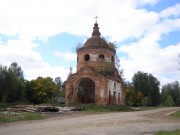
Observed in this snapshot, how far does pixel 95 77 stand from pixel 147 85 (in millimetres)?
45132

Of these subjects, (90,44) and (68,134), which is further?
(90,44)

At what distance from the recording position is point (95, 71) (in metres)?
40.5

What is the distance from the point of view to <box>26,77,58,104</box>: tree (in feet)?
211

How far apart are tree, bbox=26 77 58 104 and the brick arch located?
71.8 ft

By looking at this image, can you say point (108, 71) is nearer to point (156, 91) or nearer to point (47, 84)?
point (47, 84)

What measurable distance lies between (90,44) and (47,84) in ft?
87.4

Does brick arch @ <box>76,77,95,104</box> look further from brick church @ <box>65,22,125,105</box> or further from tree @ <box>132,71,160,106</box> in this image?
tree @ <box>132,71,160,106</box>

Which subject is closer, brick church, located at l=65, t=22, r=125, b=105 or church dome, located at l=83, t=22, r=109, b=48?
brick church, located at l=65, t=22, r=125, b=105

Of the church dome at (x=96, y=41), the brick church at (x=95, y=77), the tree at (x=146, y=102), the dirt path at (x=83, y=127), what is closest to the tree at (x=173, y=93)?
the tree at (x=146, y=102)

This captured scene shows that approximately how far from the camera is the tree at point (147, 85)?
81812 millimetres

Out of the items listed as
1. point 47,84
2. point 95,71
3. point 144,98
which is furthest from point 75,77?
point 144,98

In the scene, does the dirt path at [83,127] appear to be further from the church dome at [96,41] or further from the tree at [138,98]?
the tree at [138,98]

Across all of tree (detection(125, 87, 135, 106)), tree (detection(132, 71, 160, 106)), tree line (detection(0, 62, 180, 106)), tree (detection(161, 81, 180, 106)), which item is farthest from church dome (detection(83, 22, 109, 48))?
tree (detection(161, 81, 180, 106))

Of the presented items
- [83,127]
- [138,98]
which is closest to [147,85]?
[138,98]
